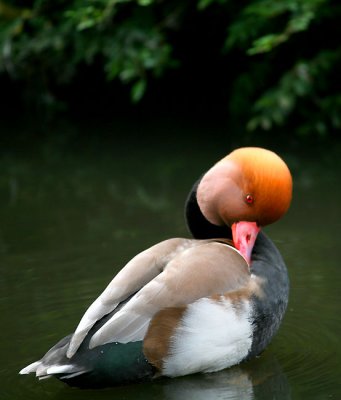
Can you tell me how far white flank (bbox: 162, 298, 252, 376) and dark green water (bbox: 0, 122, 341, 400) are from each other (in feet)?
0.26

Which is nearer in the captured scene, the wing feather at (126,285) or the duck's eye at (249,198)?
the wing feather at (126,285)

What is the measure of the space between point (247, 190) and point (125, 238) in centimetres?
174

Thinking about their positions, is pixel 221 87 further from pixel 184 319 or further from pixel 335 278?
pixel 184 319

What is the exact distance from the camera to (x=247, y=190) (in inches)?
141

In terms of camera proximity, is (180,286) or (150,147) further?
(150,147)

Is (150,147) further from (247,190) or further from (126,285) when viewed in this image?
(126,285)

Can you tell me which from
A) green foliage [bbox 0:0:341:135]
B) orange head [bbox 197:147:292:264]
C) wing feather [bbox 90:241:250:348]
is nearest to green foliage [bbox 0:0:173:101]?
green foliage [bbox 0:0:341:135]

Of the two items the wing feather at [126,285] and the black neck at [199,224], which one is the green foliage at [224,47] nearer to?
the black neck at [199,224]

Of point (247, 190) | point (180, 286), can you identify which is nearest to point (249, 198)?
point (247, 190)

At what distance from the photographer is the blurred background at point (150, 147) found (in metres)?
3.79

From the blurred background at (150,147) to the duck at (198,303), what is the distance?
0.37 ft

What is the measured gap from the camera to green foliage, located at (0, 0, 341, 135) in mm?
6926

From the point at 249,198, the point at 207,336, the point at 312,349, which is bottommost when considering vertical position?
the point at 312,349

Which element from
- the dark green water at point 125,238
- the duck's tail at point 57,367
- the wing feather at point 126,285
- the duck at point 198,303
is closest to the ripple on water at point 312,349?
the dark green water at point 125,238
